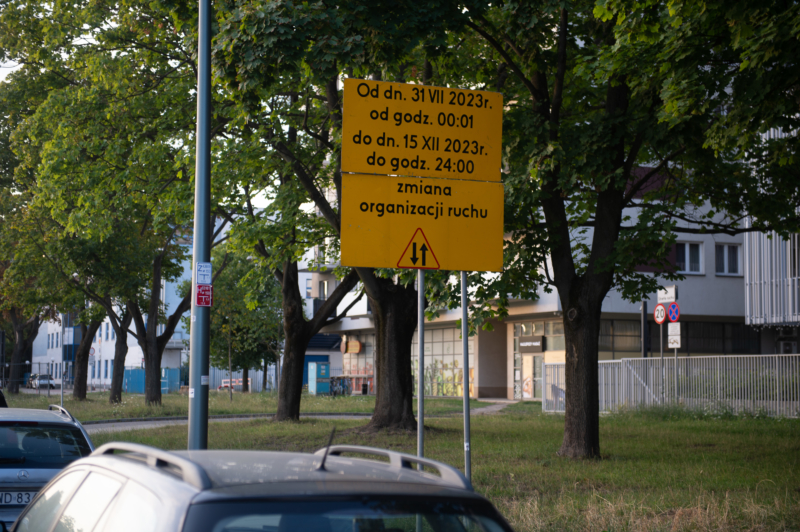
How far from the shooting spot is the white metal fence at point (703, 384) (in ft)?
74.4

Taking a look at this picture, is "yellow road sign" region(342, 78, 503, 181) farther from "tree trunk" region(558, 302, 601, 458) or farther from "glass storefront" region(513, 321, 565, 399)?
"glass storefront" region(513, 321, 565, 399)

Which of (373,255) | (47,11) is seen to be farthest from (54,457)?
(47,11)

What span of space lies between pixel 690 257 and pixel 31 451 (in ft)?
124

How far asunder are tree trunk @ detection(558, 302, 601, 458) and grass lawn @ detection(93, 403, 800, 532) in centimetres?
41

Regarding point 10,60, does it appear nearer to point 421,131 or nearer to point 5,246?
point 5,246

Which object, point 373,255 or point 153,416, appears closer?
point 373,255

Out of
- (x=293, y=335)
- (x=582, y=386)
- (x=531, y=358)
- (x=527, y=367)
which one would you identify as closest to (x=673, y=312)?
(x=293, y=335)

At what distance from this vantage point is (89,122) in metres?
17.2

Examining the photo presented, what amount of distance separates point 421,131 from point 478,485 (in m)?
5.21

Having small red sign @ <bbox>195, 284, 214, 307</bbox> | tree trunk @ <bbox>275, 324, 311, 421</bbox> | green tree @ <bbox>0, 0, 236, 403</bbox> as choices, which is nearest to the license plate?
small red sign @ <bbox>195, 284, 214, 307</bbox>

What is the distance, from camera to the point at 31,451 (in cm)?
707

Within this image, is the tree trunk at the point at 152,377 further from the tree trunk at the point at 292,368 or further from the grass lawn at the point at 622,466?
the tree trunk at the point at 292,368

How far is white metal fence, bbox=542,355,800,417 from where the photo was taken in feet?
74.4

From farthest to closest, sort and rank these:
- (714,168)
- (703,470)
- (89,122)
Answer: (89,122) < (714,168) < (703,470)
